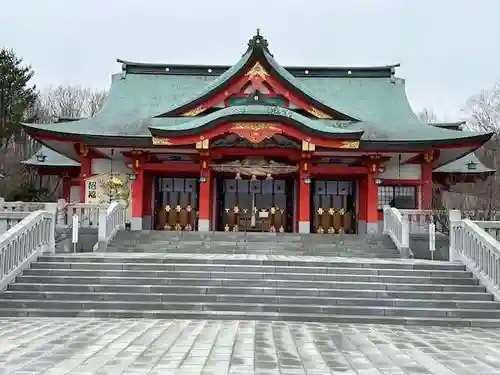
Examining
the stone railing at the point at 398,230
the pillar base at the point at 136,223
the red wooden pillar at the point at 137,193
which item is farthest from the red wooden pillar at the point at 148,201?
the stone railing at the point at 398,230

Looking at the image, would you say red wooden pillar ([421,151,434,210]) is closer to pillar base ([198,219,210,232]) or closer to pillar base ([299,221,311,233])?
pillar base ([299,221,311,233])

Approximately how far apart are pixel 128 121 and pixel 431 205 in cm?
1263

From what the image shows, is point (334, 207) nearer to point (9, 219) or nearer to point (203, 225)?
point (203, 225)

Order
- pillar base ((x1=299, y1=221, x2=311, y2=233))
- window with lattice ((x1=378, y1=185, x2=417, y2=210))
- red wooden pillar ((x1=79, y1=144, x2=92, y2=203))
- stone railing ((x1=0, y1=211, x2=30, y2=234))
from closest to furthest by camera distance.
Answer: stone railing ((x1=0, y1=211, x2=30, y2=234)) < pillar base ((x1=299, y1=221, x2=311, y2=233)) < red wooden pillar ((x1=79, y1=144, x2=92, y2=203)) < window with lattice ((x1=378, y1=185, x2=417, y2=210))

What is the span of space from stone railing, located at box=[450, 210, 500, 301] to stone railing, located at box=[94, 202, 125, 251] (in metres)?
9.56

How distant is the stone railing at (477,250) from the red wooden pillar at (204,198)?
8.89m

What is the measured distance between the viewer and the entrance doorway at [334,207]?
69.9 feet

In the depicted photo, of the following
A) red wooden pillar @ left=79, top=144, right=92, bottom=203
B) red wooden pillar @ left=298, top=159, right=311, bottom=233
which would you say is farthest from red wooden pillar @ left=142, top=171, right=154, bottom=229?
red wooden pillar @ left=298, top=159, right=311, bottom=233

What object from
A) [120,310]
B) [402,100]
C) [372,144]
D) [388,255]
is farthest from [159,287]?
[402,100]

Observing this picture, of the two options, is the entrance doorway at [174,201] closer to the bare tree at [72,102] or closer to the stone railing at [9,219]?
the stone railing at [9,219]

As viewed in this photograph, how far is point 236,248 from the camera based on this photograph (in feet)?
52.2

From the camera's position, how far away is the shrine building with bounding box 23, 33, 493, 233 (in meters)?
18.6

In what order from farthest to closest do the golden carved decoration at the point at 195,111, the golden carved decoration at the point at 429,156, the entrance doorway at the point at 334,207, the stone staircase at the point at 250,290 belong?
1. the entrance doorway at the point at 334,207
2. the golden carved decoration at the point at 195,111
3. the golden carved decoration at the point at 429,156
4. the stone staircase at the point at 250,290

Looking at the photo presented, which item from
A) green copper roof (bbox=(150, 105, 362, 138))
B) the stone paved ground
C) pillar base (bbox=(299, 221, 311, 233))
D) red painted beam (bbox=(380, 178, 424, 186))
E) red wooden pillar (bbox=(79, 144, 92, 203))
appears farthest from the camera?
red painted beam (bbox=(380, 178, 424, 186))
